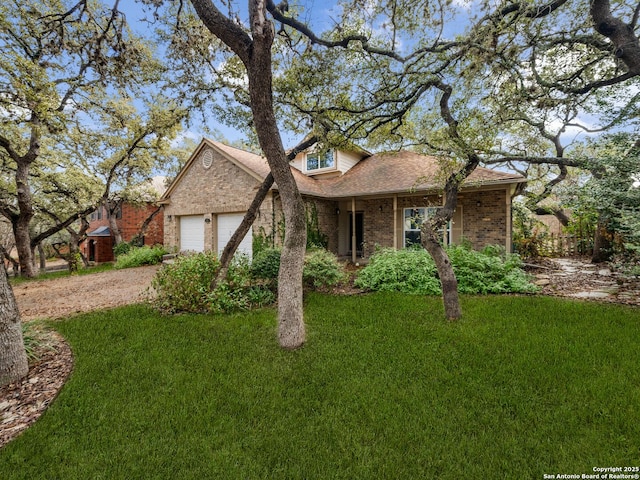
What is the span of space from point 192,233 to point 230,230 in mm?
2631

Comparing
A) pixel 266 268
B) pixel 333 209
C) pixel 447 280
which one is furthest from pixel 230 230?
pixel 447 280

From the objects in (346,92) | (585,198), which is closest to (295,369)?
(346,92)

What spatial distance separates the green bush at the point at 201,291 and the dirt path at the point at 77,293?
1257 millimetres

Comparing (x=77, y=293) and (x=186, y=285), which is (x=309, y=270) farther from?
(x=77, y=293)

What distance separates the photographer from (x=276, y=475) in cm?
214

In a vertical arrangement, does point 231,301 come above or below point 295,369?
above

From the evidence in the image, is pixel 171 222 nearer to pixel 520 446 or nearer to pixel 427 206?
pixel 427 206

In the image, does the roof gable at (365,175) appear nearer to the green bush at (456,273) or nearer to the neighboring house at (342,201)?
the neighboring house at (342,201)

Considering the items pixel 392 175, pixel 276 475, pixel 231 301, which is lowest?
pixel 276 475

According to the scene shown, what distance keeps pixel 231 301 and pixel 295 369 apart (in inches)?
106

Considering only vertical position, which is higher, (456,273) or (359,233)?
(359,233)

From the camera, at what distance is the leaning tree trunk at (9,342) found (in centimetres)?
333

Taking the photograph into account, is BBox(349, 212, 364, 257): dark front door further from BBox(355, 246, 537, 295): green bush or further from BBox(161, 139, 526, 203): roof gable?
BBox(355, 246, 537, 295): green bush

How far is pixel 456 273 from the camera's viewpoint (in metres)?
7.18
